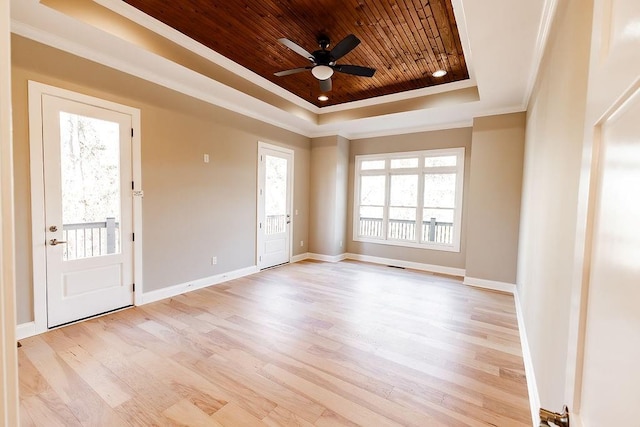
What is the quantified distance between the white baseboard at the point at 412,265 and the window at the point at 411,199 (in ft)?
1.16

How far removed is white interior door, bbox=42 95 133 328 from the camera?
9.02 feet

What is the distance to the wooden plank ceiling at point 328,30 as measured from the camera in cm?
259

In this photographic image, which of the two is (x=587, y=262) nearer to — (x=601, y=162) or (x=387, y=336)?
(x=601, y=162)

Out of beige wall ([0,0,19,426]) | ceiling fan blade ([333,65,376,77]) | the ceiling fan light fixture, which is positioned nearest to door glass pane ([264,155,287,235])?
the ceiling fan light fixture

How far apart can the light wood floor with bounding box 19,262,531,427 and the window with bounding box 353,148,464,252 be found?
1895 mm

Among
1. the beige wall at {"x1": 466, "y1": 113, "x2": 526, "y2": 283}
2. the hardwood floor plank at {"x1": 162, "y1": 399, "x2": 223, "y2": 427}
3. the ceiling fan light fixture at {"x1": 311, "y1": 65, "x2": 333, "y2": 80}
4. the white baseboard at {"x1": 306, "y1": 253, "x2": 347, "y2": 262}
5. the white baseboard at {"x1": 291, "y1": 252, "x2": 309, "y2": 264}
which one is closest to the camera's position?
the hardwood floor plank at {"x1": 162, "y1": 399, "x2": 223, "y2": 427}

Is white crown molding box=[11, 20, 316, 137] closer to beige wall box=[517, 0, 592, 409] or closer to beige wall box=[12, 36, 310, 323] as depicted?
beige wall box=[12, 36, 310, 323]

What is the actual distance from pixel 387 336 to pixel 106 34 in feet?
12.9

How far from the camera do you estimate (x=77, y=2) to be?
2395 millimetres

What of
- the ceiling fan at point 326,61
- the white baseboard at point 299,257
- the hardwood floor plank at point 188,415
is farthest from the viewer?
the white baseboard at point 299,257

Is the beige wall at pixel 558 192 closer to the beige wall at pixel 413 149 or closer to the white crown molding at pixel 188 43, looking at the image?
the beige wall at pixel 413 149

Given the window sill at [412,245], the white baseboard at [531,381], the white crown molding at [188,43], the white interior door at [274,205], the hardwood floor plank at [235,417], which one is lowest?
the hardwood floor plank at [235,417]

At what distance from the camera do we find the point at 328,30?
2.98 meters

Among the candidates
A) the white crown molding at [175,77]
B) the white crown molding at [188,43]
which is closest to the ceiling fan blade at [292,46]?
the white crown molding at [188,43]
